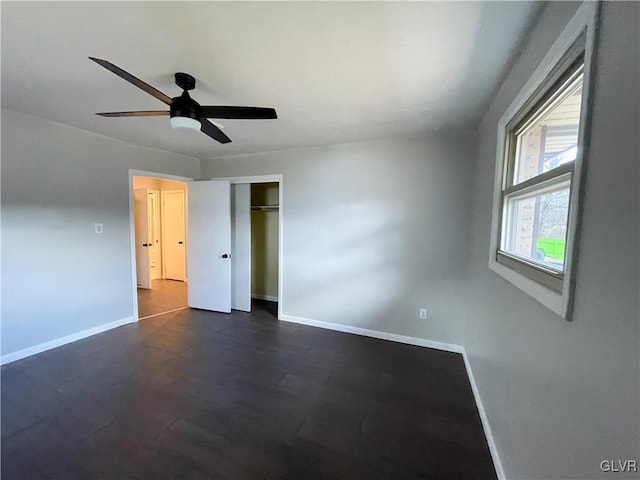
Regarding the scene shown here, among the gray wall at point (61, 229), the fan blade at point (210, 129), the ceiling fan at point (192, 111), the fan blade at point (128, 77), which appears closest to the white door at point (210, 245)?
the gray wall at point (61, 229)

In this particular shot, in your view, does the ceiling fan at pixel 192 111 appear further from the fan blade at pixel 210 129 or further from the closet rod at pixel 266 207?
the closet rod at pixel 266 207

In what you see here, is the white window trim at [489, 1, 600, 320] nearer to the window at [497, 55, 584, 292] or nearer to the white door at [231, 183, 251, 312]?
the window at [497, 55, 584, 292]

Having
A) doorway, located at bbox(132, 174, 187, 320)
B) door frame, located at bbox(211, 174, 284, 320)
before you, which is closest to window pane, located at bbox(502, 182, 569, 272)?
door frame, located at bbox(211, 174, 284, 320)

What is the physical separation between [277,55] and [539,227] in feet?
5.75

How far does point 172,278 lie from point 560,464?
694 cm

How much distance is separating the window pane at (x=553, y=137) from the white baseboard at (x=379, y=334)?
2088 millimetres

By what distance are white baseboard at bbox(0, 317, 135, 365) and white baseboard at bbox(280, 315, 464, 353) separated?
7.09ft

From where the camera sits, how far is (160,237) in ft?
20.8

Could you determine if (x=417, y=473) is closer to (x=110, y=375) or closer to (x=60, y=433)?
(x=60, y=433)

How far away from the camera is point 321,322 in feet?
12.3

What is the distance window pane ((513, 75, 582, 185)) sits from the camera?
1.13 meters

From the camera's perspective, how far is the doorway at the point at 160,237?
5.48 m

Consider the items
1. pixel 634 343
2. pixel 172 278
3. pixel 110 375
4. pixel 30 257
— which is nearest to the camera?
pixel 634 343

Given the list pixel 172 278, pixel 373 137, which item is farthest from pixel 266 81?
pixel 172 278
